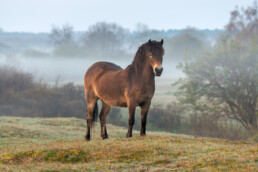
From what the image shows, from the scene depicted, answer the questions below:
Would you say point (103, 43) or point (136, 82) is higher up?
point (103, 43)

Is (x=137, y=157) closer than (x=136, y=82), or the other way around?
(x=137, y=157)

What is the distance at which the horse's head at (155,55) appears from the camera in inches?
456

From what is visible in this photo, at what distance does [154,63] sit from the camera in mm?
11695

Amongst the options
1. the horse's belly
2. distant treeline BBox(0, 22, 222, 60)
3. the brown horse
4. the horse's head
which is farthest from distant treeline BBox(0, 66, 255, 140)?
distant treeline BBox(0, 22, 222, 60)

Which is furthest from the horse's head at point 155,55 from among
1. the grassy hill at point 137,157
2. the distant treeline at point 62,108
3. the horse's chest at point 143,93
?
the distant treeline at point 62,108

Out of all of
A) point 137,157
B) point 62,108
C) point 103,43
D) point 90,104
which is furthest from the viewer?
point 103,43

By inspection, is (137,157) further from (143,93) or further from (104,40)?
(104,40)

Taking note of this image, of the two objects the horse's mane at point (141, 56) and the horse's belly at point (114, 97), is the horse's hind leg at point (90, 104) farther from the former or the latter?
the horse's mane at point (141, 56)

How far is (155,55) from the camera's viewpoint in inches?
461

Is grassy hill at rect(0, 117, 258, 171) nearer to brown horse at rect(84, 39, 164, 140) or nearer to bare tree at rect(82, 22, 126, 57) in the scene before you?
brown horse at rect(84, 39, 164, 140)

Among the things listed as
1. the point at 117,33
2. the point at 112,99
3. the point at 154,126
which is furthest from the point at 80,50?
the point at 112,99

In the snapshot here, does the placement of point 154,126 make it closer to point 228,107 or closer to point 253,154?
point 228,107

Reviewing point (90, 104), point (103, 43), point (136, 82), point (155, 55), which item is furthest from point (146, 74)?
point (103, 43)

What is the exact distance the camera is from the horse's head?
11586 millimetres
